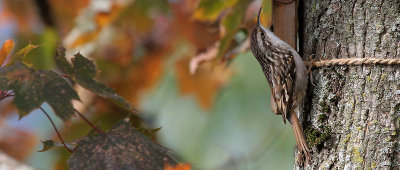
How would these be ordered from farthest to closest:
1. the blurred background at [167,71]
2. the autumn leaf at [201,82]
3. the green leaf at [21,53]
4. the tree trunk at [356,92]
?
the autumn leaf at [201,82] < the blurred background at [167,71] < the tree trunk at [356,92] < the green leaf at [21,53]

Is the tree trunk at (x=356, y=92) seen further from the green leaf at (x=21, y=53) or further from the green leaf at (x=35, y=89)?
the green leaf at (x=21, y=53)

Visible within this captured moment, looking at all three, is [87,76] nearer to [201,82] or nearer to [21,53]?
[21,53]

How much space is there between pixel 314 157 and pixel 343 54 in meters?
0.33

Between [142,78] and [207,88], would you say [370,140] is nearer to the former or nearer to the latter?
[207,88]

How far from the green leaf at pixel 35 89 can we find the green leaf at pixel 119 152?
10 cm

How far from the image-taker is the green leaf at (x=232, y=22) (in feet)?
6.94

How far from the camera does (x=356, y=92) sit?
152 cm

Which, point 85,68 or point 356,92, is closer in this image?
point 85,68

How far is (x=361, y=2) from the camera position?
156 cm

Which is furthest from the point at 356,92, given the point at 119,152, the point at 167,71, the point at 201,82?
the point at 167,71

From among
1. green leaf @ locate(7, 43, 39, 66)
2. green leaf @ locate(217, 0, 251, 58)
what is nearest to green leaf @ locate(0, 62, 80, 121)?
green leaf @ locate(7, 43, 39, 66)

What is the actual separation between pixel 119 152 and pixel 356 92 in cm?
73

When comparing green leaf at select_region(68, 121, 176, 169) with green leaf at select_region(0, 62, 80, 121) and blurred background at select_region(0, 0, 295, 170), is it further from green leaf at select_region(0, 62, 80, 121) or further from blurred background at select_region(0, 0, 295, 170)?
blurred background at select_region(0, 0, 295, 170)

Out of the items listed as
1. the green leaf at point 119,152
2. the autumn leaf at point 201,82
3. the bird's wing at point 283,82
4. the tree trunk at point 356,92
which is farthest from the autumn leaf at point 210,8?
the autumn leaf at point 201,82
